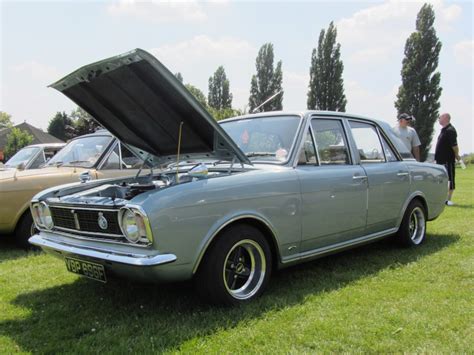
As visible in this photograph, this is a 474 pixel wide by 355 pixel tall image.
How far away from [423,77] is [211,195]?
37.0 meters

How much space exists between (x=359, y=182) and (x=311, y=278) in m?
1.10

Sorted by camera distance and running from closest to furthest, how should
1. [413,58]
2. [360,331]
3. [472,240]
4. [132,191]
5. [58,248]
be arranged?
1. [360,331]
2. [58,248]
3. [132,191]
4. [472,240]
5. [413,58]

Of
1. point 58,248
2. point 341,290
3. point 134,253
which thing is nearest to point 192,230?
point 134,253

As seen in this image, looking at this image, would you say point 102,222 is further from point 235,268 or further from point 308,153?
point 308,153

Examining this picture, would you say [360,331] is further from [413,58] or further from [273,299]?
[413,58]

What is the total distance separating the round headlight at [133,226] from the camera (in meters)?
2.91


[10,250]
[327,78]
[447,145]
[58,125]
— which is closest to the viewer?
[10,250]

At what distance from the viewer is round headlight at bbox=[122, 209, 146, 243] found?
2914 millimetres

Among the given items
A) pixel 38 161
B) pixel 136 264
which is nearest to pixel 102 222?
pixel 136 264

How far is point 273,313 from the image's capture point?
327cm

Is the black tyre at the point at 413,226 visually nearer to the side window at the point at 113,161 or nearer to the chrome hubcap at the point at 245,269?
the chrome hubcap at the point at 245,269

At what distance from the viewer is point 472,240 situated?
565 cm

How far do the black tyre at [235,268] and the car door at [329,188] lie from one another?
1.70 feet

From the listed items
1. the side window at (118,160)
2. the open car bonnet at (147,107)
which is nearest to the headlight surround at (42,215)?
the open car bonnet at (147,107)
